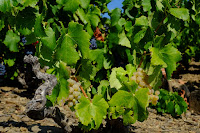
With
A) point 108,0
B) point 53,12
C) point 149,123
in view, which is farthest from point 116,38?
Result: point 149,123

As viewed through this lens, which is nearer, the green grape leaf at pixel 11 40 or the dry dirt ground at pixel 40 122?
the dry dirt ground at pixel 40 122

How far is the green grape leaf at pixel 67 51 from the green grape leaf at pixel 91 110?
0.35 metres

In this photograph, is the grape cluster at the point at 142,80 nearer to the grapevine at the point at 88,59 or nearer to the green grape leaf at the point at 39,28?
the grapevine at the point at 88,59

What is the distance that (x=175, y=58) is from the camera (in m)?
1.74

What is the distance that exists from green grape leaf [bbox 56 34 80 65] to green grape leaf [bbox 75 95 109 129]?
1.14 ft

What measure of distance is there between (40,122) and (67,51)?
1.67m

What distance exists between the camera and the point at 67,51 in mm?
1397

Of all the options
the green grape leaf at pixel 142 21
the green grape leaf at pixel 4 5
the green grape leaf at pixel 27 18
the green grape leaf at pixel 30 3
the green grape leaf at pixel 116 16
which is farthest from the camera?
the green grape leaf at pixel 116 16

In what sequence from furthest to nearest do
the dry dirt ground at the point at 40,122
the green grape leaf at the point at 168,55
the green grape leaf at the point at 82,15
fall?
1. the dry dirt ground at the point at 40,122
2. the green grape leaf at the point at 82,15
3. the green grape leaf at the point at 168,55

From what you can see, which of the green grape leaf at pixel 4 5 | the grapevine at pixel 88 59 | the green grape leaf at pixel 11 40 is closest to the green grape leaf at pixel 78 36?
the grapevine at pixel 88 59

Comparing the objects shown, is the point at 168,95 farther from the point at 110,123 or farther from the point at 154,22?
the point at 154,22

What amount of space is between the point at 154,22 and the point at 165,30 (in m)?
0.16

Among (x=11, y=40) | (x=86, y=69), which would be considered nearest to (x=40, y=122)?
(x=86, y=69)

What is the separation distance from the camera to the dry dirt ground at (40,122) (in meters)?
2.54
